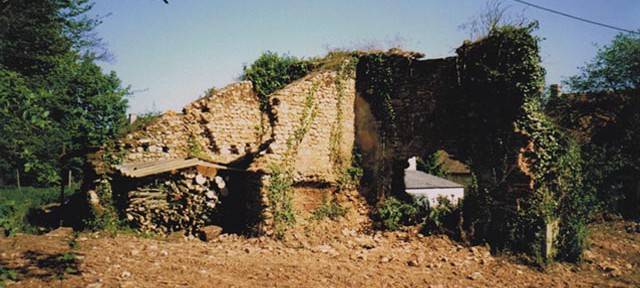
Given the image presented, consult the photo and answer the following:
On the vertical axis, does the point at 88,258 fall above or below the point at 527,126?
below

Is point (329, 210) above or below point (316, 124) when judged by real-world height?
below

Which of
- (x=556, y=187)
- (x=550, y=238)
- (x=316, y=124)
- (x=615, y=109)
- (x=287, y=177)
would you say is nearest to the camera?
(x=550, y=238)

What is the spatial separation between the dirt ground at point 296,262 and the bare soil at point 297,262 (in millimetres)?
→ 16

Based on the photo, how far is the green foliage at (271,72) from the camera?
11.4m

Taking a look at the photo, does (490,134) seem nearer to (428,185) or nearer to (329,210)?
(329,210)


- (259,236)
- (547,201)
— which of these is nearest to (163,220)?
(259,236)

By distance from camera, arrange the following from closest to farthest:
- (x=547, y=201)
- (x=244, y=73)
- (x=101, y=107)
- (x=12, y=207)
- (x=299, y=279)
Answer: (x=12, y=207)
(x=299, y=279)
(x=547, y=201)
(x=244, y=73)
(x=101, y=107)

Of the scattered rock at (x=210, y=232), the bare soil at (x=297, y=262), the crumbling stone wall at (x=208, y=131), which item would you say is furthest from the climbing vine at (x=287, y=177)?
the crumbling stone wall at (x=208, y=131)

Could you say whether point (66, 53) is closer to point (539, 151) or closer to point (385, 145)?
point (385, 145)

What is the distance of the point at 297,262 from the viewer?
277 inches

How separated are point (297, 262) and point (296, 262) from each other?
18 millimetres

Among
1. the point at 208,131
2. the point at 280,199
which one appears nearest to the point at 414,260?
the point at 280,199

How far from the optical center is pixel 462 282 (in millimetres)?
6309

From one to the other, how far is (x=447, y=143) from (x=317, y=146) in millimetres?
3335
